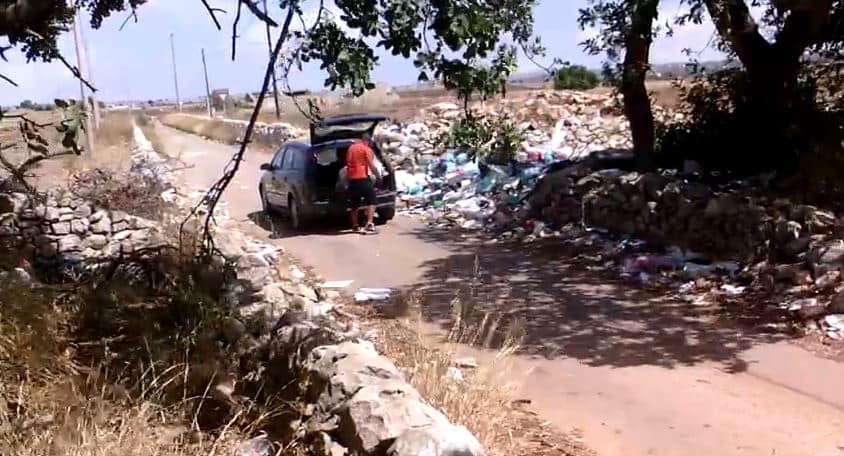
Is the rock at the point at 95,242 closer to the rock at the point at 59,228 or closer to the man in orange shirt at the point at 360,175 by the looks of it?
the rock at the point at 59,228

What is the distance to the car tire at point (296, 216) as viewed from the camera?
15195 mm

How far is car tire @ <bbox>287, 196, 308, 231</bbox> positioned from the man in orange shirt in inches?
42.8

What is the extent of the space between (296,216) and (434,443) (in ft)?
39.5

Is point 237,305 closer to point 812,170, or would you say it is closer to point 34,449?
point 34,449

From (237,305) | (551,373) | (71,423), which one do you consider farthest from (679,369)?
(71,423)

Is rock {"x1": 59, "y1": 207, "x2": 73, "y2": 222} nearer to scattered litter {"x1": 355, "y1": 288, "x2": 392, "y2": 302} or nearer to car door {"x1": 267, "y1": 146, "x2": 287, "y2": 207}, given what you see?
Result: scattered litter {"x1": 355, "y1": 288, "x2": 392, "y2": 302}

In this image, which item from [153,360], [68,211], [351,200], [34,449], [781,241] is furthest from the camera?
[351,200]

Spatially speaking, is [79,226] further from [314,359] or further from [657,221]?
[657,221]

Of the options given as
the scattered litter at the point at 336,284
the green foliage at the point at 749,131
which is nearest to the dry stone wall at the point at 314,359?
the scattered litter at the point at 336,284

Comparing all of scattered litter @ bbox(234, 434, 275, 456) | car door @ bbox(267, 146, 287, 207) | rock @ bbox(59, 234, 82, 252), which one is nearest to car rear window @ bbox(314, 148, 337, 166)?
car door @ bbox(267, 146, 287, 207)

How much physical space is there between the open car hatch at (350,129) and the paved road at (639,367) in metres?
3.06

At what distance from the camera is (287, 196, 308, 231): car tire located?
15.2 meters

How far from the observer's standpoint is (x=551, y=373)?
7113mm

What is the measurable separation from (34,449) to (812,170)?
351 inches
